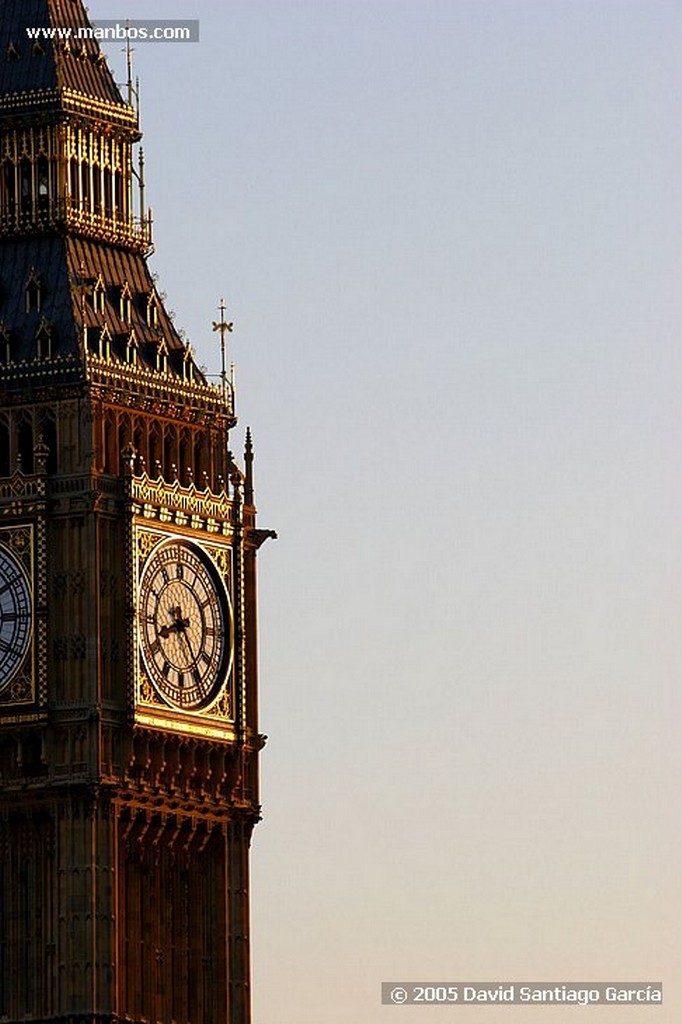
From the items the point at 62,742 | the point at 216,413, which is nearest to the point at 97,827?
the point at 62,742

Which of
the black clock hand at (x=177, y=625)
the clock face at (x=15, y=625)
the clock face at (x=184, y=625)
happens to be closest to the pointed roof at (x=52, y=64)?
the clock face at (x=184, y=625)

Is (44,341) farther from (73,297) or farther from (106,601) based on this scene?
(106,601)

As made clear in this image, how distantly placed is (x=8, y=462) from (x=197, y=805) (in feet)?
34.5

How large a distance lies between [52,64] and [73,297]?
6663mm

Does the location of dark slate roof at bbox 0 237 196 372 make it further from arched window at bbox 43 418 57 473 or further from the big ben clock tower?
arched window at bbox 43 418 57 473

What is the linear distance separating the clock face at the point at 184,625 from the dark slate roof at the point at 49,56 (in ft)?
42.6

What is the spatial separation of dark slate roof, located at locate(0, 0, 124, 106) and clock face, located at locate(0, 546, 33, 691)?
1347 centimetres

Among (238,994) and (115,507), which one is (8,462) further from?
(238,994)

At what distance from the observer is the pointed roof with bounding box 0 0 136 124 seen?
6270 inches

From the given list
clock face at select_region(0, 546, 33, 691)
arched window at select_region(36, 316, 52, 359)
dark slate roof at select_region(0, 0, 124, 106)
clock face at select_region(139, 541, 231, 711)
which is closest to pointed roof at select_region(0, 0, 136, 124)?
dark slate roof at select_region(0, 0, 124, 106)

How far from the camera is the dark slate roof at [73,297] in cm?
15762

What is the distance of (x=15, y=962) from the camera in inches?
6107

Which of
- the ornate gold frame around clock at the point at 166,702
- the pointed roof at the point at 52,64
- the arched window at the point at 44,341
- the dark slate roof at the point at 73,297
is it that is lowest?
the ornate gold frame around clock at the point at 166,702

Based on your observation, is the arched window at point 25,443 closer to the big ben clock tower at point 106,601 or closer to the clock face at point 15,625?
the big ben clock tower at point 106,601
